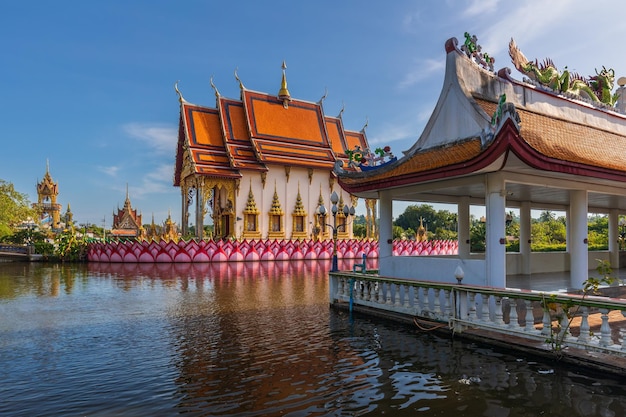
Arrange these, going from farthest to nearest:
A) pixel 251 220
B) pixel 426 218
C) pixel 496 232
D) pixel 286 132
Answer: pixel 426 218 < pixel 286 132 < pixel 251 220 < pixel 496 232

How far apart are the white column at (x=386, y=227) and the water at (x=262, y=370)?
162cm

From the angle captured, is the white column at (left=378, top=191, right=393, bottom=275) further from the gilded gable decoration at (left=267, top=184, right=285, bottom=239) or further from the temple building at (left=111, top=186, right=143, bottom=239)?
the temple building at (left=111, top=186, right=143, bottom=239)

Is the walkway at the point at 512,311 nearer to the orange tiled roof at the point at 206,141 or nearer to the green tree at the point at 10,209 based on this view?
the orange tiled roof at the point at 206,141

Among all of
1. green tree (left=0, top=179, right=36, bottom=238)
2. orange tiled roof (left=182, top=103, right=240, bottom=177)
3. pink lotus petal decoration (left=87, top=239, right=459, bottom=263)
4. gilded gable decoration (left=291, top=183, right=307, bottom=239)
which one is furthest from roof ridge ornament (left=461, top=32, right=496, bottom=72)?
green tree (left=0, top=179, right=36, bottom=238)

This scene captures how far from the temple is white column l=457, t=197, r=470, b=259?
23 mm

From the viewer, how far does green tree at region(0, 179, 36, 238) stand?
36.8 metres

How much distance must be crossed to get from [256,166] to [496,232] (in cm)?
2559

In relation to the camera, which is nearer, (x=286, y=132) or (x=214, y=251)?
(x=214, y=251)

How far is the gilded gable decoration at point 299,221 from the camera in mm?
33406

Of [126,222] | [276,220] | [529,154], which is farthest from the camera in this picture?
[126,222]

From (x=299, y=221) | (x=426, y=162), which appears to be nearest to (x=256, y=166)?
(x=299, y=221)

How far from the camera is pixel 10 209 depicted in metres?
38.0

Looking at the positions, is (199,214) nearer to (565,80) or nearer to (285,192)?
(285,192)

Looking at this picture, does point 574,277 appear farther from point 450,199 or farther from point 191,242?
point 191,242
